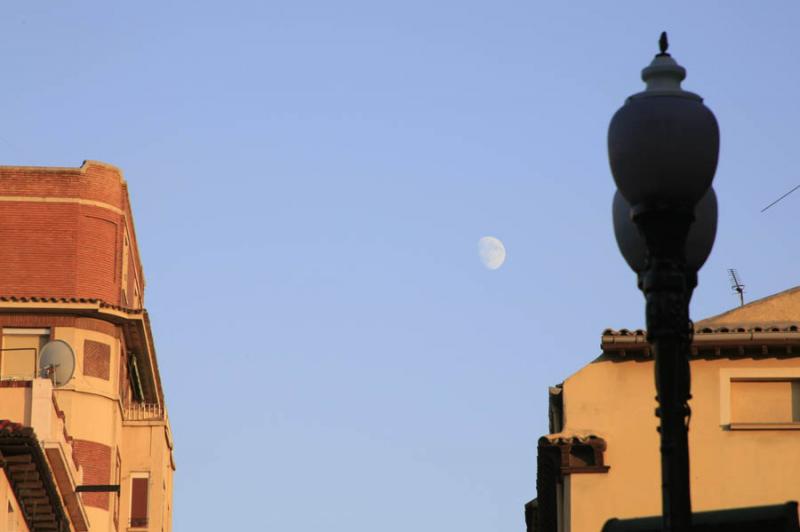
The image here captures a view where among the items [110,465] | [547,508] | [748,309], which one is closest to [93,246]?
[110,465]

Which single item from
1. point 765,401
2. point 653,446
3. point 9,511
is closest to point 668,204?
point 653,446

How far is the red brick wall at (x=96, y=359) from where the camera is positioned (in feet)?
177

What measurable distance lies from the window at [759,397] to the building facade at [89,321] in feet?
74.6

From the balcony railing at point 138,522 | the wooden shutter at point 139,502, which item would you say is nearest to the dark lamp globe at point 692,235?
the wooden shutter at point 139,502

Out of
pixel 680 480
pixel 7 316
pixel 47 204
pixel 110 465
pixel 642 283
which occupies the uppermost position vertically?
pixel 47 204

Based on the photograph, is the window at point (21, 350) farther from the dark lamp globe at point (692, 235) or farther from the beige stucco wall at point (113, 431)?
the dark lamp globe at point (692, 235)

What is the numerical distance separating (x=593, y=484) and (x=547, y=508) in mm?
4923

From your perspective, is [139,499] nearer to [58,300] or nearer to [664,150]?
[58,300]

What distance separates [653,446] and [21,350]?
25.8 meters

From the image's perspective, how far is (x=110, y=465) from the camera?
175ft

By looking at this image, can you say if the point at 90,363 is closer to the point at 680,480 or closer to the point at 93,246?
the point at 93,246

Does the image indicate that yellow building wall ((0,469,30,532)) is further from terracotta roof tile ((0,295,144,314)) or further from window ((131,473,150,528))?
window ((131,473,150,528))

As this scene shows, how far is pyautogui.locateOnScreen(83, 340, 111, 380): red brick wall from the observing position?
54062 millimetres

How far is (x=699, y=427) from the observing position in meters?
33.7
